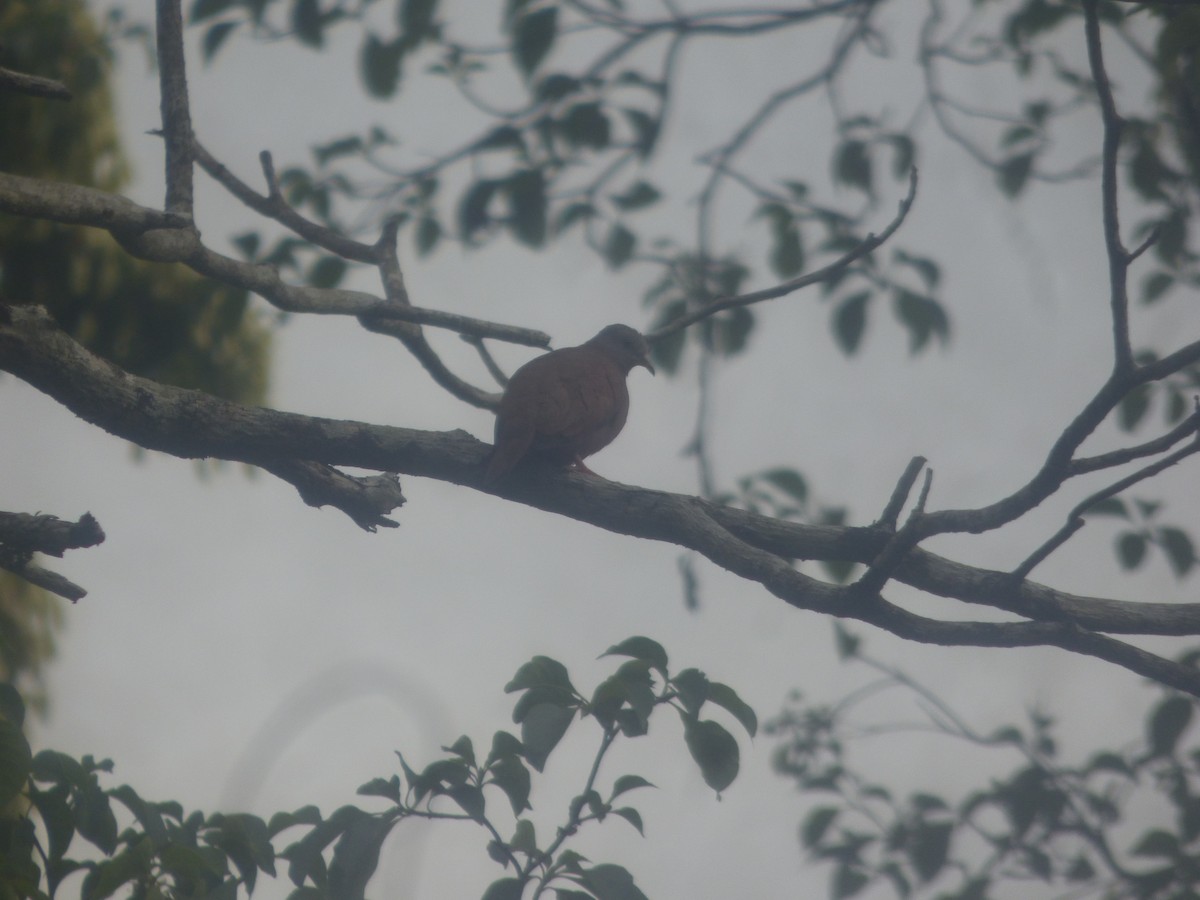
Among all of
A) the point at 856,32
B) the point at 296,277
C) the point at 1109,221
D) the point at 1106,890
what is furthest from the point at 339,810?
the point at 856,32

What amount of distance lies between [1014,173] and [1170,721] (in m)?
3.11

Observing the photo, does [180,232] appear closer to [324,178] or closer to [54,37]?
[324,178]

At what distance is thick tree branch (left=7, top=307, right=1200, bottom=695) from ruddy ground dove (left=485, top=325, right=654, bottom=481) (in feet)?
0.94

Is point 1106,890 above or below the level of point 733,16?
below

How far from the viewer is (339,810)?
261cm

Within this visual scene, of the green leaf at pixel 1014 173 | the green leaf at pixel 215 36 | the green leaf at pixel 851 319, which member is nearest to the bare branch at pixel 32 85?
the green leaf at pixel 215 36

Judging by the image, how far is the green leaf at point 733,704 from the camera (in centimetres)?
264

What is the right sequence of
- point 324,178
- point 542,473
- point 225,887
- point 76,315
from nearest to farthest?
point 225,887
point 542,473
point 324,178
point 76,315

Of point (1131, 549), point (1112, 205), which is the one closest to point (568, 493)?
point (1112, 205)

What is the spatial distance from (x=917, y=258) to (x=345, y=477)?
3.45 metres

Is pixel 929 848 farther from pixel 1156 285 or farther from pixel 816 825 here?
pixel 1156 285

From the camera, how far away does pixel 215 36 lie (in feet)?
17.7

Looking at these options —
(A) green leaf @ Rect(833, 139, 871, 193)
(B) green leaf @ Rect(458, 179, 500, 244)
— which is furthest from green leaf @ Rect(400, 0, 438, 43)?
(A) green leaf @ Rect(833, 139, 871, 193)

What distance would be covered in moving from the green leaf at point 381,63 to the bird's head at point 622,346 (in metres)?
1.83
